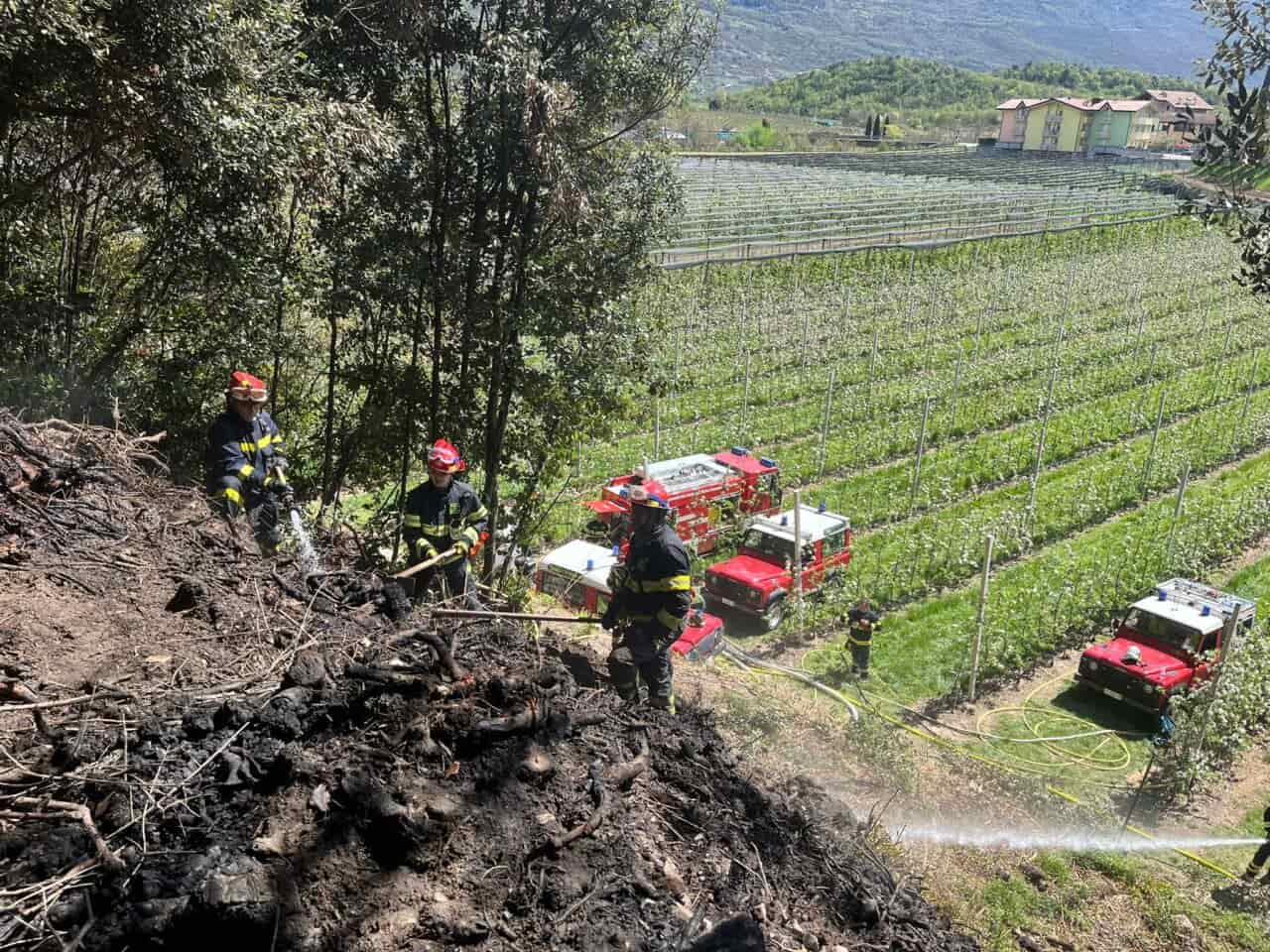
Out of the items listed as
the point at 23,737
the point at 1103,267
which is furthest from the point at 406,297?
the point at 1103,267

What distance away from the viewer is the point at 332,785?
3980mm

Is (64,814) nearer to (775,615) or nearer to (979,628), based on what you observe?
(979,628)

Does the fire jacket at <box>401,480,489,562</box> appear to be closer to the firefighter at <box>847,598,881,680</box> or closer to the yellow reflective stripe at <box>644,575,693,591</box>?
the yellow reflective stripe at <box>644,575,693,591</box>

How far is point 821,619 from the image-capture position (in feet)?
45.4

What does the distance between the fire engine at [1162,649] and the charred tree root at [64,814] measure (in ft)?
37.0

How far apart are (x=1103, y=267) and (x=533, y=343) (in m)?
33.3

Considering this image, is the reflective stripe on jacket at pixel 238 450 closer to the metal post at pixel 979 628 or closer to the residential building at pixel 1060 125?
the metal post at pixel 979 628

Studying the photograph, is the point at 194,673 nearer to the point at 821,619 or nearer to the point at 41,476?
the point at 41,476

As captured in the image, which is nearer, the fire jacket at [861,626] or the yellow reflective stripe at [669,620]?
the yellow reflective stripe at [669,620]

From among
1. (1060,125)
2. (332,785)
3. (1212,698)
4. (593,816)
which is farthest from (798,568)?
(1060,125)

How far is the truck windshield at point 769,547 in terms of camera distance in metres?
14.2

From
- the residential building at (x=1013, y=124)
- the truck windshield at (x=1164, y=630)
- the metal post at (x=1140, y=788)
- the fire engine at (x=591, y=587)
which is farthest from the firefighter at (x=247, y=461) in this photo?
the residential building at (x=1013, y=124)

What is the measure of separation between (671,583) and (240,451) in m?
3.56

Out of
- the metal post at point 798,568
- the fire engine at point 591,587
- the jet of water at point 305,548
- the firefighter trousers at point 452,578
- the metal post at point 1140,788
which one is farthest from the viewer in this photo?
the metal post at point 798,568
